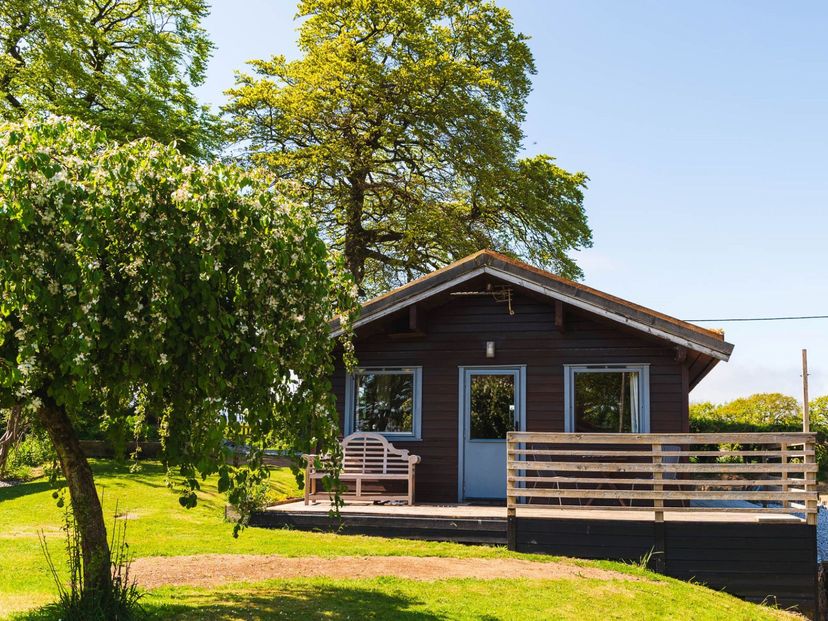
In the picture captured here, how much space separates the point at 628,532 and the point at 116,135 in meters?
18.8

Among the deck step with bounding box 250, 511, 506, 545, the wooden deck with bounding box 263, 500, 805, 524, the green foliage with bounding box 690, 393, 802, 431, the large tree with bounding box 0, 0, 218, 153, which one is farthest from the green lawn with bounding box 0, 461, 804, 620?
the green foliage with bounding box 690, 393, 802, 431

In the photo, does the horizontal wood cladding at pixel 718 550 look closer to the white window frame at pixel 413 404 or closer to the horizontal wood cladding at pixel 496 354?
the horizontal wood cladding at pixel 496 354

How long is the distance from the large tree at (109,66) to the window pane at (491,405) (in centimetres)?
1449

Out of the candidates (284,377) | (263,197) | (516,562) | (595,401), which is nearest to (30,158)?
(263,197)

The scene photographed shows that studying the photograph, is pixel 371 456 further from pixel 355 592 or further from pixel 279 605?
pixel 279 605

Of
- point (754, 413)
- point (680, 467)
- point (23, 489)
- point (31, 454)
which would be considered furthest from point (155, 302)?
point (754, 413)

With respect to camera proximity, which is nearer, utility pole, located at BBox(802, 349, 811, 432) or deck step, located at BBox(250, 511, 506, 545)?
deck step, located at BBox(250, 511, 506, 545)

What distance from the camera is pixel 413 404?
14.1 meters

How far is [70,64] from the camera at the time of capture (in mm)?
23656

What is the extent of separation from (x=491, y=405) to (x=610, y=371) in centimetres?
207

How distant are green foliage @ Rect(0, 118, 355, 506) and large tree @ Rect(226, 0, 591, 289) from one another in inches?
754

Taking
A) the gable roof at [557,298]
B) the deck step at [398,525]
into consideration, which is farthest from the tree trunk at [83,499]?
the gable roof at [557,298]

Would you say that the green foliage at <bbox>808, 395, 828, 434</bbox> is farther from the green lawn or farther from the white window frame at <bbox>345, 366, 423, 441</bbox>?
the green lawn

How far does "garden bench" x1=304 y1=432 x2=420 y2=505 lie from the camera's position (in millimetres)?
13289
